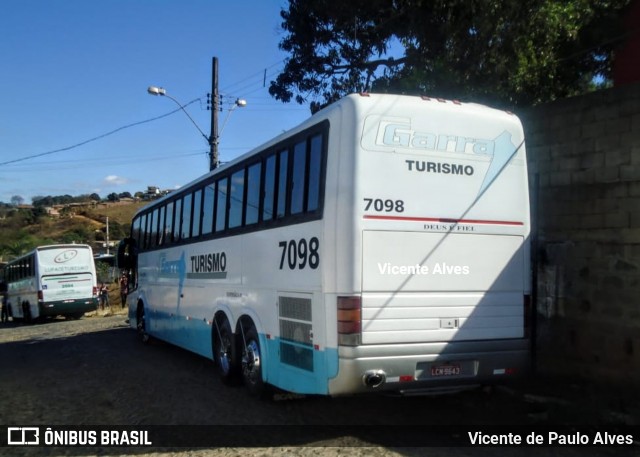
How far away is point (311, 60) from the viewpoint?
14.2 m

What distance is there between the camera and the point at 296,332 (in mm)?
6316

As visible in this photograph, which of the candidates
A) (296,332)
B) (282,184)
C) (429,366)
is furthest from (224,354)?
(429,366)

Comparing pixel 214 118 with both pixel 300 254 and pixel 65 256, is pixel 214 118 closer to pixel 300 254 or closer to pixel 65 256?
pixel 65 256

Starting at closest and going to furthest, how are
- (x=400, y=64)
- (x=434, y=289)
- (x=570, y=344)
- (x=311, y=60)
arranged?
1. (x=434, y=289)
2. (x=570, y=344)
3. (x=400, y=64)
4. (x=311, y=60)

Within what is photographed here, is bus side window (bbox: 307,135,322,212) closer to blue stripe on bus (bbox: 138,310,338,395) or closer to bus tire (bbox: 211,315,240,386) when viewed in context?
blue stripe on bus (bbox: 138,310,338,395)

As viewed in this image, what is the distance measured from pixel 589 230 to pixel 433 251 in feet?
9.28

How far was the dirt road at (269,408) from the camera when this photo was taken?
19.5ft

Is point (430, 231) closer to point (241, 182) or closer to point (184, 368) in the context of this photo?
point (241, 182)

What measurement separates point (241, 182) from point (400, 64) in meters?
6.10

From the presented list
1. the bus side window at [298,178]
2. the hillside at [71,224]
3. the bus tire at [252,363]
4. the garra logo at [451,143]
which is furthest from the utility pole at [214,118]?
the hillside at [71,224]

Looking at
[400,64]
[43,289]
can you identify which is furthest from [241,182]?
[43,289]

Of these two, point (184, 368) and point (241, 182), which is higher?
point (241, 182)

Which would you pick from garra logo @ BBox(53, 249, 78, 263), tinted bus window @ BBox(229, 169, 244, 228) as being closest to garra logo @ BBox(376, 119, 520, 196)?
tinted bus window @ BBox(229, 169, 244, 228)

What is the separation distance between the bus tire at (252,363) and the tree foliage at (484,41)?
5.90 meters
